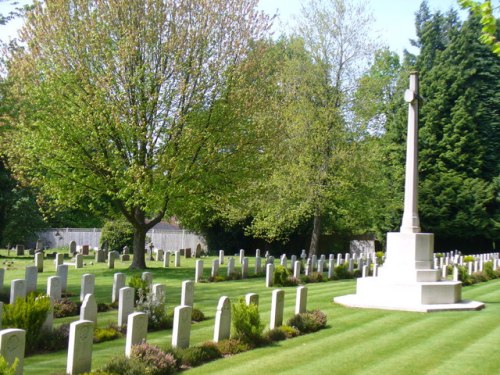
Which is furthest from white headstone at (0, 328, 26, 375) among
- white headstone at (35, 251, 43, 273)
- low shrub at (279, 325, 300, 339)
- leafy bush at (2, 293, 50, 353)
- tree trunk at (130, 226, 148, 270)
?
tree trunk at (130, 226, 148, 270)

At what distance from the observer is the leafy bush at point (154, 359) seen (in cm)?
837

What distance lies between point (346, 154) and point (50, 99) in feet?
49.0

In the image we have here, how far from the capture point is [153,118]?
2462 centimetres

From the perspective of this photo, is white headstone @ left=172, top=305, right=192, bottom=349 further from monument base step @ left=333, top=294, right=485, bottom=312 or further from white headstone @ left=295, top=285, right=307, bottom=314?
monument base step @ left=333, top=294, right=485, bottom=312

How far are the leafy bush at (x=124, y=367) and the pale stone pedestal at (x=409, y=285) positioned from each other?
884cm

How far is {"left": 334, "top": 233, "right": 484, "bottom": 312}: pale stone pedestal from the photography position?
52.1 feet

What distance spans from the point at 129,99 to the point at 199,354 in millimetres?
16714

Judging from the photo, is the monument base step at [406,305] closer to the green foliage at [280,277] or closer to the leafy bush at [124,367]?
the green foliage at [280,277]

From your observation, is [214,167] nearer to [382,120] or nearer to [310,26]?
[310,26]

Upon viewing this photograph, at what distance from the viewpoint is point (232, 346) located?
10195 mm

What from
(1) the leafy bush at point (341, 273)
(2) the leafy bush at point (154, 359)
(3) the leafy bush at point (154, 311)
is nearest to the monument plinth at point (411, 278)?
(3) the leafy bush at point (154, 311)

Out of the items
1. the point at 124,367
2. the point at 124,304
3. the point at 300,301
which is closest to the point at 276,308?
the point at 300,301

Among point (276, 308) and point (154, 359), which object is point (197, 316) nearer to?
point (276, 308)

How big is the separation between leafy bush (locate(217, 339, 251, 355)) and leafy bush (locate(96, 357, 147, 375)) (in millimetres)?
2054
